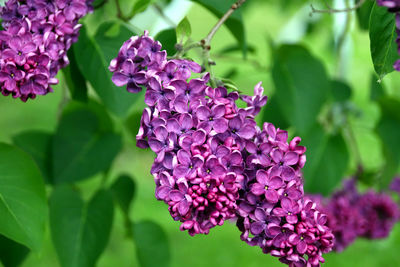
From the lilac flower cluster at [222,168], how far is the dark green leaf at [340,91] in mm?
952

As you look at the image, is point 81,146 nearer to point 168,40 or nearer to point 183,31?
point 168,40

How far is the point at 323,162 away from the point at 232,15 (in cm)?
65

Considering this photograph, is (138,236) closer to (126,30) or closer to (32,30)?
(126,30)

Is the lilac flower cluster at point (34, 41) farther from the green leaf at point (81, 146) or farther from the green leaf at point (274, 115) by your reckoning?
the green leaf at point (274, 115)

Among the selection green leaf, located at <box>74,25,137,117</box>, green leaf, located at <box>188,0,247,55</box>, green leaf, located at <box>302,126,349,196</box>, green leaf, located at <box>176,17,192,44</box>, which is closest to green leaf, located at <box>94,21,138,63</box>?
green leaf, located at <box>74,25,137,117</box>

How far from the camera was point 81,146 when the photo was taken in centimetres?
124

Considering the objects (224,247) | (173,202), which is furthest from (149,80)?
(224,247)

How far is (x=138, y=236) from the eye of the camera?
127 centimetres

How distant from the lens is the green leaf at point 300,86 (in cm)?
130

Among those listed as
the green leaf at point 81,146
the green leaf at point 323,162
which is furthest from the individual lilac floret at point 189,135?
the green leaf at point 323,162

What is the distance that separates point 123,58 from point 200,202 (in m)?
0.22

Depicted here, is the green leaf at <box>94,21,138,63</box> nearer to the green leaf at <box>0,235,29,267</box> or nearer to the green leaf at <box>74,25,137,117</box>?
the green leaf at <box>74,25,137,117</box>

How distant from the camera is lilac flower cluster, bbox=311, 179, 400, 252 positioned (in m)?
1.30

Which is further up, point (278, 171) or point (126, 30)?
point (278, 171)
